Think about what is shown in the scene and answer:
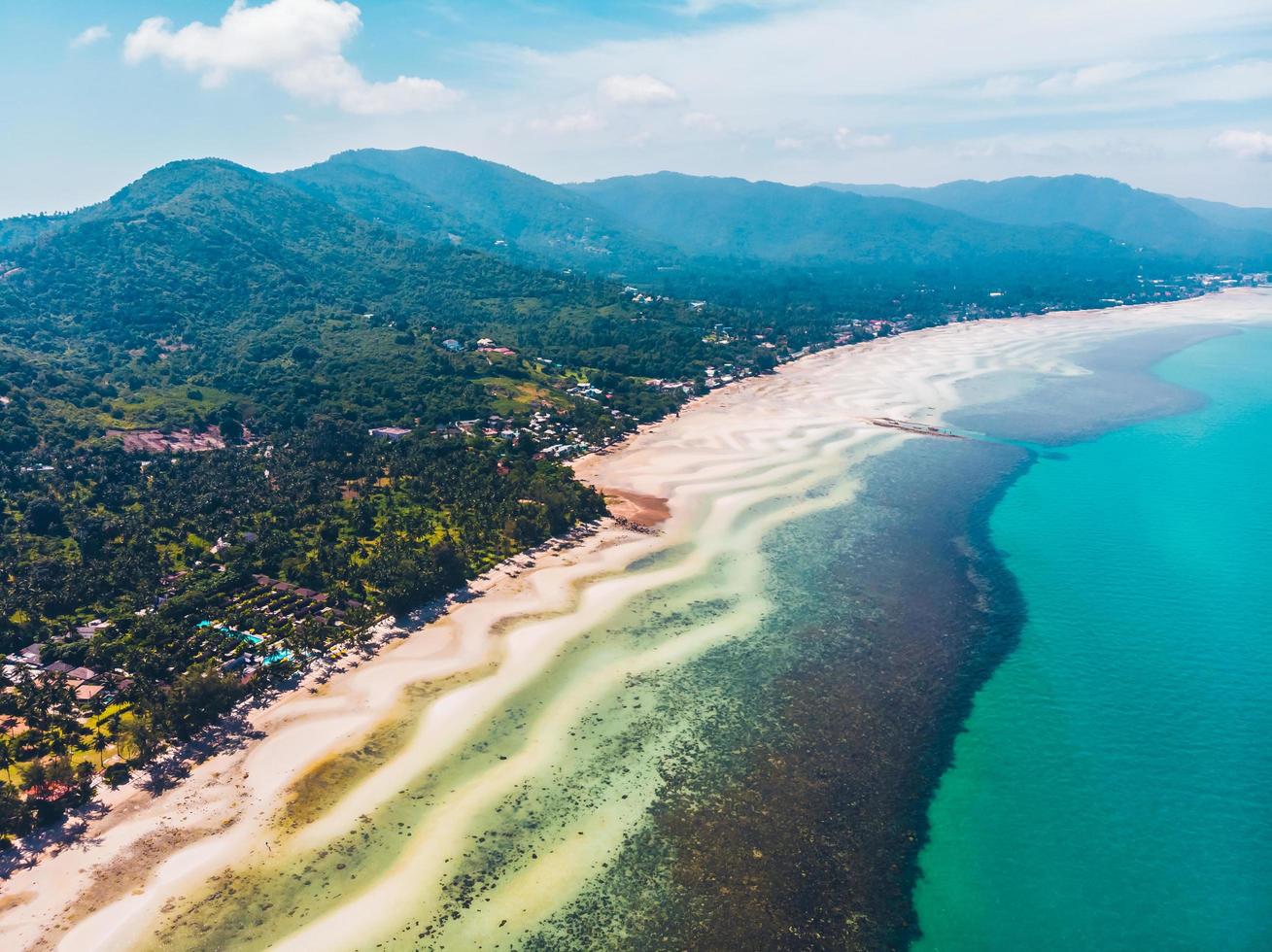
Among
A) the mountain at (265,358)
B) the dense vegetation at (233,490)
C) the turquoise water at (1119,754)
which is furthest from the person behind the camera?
the mountain at (265,358)

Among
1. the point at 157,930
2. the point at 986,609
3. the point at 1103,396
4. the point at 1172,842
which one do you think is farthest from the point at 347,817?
the point at 1103,396

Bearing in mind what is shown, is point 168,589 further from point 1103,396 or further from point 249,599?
point 1103,396

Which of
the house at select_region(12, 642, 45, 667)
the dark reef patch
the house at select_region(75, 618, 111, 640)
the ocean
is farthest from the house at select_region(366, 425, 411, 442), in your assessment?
the dark reef patch

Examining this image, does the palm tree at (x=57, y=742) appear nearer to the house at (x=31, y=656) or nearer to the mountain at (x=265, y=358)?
the house at (x=31, y=656)

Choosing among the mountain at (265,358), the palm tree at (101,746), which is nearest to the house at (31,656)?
the palm tree at (101,746)

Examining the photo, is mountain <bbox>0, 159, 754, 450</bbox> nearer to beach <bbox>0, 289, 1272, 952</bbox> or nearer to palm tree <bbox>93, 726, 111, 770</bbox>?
beach <bbox>0, 289, 1272, 952</bbox>

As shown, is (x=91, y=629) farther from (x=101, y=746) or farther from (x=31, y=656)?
(x=101, y=746)
